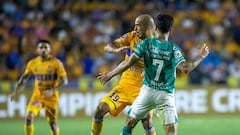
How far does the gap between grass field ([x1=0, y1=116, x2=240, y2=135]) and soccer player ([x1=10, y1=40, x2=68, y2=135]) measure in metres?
2.18

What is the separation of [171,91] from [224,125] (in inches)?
308

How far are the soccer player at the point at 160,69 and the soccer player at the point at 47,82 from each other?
3223 millimetres

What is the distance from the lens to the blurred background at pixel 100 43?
59.3 feet

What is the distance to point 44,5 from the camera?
69.7 feet

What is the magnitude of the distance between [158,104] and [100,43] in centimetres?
1210

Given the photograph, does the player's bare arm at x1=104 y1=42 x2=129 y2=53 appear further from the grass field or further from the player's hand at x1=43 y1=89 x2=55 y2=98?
the grass field

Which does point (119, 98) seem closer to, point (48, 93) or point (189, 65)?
point (189, 65)

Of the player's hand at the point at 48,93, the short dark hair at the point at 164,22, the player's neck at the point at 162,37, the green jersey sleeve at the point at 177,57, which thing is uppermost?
the short dark hair at the point at 164,22

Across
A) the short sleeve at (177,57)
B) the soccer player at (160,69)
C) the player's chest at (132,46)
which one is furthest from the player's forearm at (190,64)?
Result: the player's chest at (132,46)

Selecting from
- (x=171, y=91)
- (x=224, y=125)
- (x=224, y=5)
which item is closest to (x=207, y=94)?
(x=224, y=125)

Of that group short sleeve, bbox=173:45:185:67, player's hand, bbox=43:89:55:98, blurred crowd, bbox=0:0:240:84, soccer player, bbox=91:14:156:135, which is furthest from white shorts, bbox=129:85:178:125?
blurred crowd, bbox=0:0:240:84

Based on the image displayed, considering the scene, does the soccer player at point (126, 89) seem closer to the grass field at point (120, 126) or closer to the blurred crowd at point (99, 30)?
the grass field at point (120, 126)

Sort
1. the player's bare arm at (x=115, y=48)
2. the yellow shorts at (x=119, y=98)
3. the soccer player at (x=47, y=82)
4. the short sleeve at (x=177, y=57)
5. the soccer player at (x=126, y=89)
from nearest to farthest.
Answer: the short sleeve at (x=177, y=57) → the player's bare arm at (x=115, y=48) → the soccer player at (x=126, y=89) → the yellow shorts at (x=119, y=98) → the soccer player at (x=47, y=82)

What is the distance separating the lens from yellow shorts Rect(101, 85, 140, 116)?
995 cm
